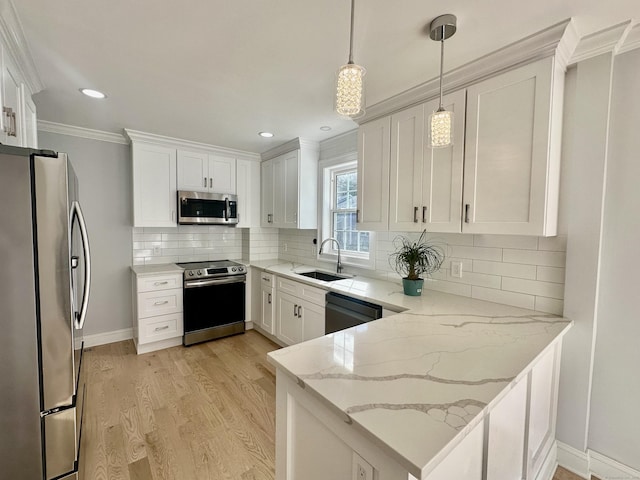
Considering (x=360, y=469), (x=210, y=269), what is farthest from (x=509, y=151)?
(x=210, y=269)

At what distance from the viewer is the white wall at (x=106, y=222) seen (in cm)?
322

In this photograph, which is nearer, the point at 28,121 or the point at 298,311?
the point at 28,121

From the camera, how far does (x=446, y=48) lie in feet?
5.23

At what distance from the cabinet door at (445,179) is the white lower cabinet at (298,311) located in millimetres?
1173

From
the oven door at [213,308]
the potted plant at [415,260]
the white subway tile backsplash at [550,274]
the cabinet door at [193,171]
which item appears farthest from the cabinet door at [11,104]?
the white subway tile backsplash at [550,274]

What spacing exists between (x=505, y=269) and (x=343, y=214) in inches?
72.1

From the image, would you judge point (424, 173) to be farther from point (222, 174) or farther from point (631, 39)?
point (222, 174)

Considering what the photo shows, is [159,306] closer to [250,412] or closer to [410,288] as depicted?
[250,412]

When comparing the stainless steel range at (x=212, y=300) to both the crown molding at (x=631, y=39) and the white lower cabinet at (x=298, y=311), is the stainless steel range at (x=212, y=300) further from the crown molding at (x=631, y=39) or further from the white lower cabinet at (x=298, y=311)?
the crown molding at (x=631, y=39)

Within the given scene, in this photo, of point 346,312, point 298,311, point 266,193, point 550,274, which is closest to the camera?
point 550,274

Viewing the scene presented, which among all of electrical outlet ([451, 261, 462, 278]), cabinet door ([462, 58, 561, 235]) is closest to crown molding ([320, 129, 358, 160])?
cabinet door ([462, 58, 561, 235])

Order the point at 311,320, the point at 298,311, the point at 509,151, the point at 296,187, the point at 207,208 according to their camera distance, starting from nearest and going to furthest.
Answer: the point at 509,151
the point at 311,320
the point at 298,311
the point at 296,187
the point at 207,208

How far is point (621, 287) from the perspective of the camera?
156 centimetres

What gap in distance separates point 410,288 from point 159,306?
2.72 meters
